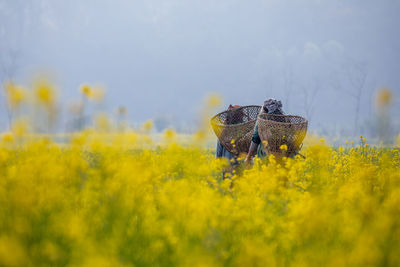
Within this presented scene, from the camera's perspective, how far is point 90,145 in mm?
2936

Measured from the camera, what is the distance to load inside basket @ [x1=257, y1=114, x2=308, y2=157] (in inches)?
154

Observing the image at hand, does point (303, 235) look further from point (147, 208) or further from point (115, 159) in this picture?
point (115, 159)

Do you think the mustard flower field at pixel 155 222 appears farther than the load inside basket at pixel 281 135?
No

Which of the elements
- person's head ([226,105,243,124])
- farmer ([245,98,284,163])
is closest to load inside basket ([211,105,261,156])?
person's head ([226,105,243,124])

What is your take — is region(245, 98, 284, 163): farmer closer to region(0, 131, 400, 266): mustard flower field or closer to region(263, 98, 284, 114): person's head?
region(263, 98, 284, 114): person's head

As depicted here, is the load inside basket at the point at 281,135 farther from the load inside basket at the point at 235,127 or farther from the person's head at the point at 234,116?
the person's head at the point at 234,116

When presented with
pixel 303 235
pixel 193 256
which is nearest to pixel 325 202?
pixel 303 235

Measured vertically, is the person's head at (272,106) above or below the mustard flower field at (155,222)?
above

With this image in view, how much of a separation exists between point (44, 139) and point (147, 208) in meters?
1.17

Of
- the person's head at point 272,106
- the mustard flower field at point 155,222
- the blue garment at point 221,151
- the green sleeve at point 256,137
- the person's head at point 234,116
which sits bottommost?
the blue garment at point 221,151

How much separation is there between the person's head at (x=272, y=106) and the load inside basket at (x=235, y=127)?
13.0 inches

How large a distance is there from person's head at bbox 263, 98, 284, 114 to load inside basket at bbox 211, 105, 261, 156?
330 millimetres

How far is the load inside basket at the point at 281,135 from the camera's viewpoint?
3.91 m

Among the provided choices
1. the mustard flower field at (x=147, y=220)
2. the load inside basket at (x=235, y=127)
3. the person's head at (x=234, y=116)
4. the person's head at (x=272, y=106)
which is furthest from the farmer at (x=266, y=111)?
the mustard flower field at (x=147, y=220)
